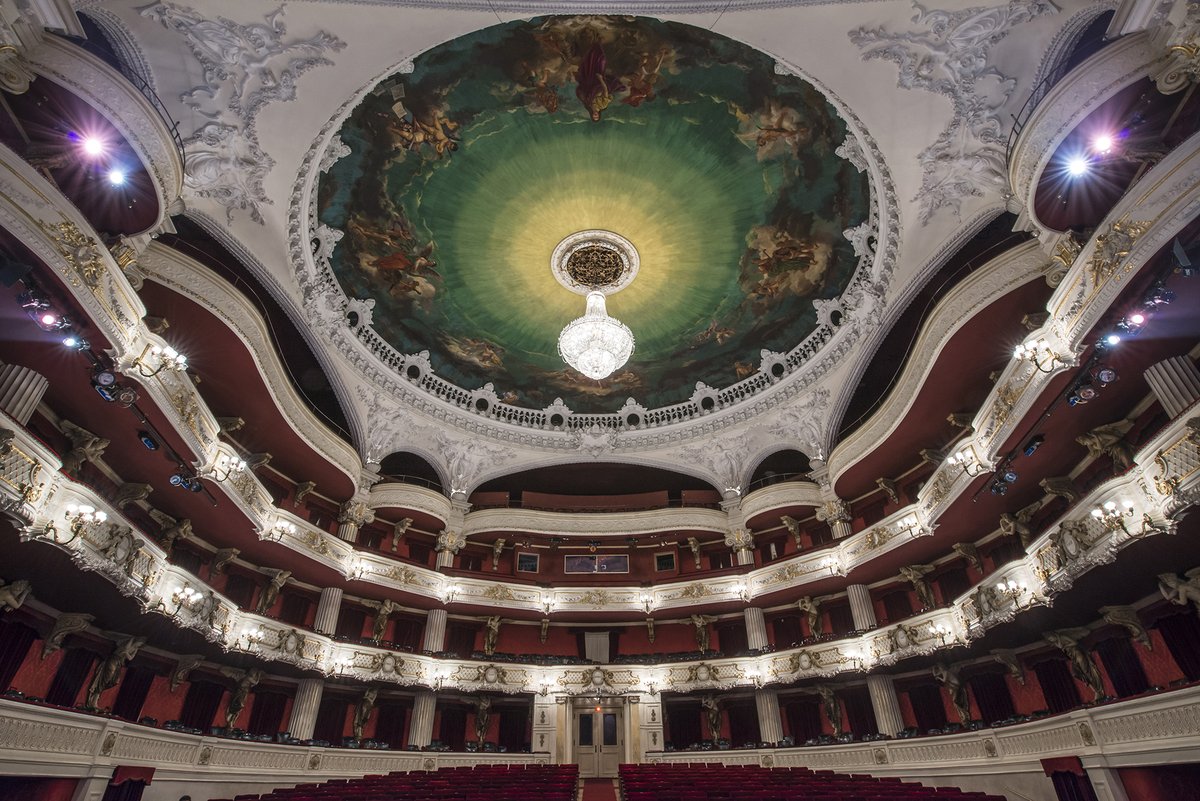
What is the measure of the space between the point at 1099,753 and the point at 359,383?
21.5 metres

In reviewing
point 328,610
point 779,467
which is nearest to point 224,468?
point 328,610

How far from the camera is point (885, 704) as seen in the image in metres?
16.8

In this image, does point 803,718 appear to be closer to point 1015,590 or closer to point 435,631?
point 1015,590

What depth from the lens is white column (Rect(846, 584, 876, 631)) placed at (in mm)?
18172

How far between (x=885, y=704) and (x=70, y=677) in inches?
798

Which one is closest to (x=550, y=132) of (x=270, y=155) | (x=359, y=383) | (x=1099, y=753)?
(x=270, y=155)

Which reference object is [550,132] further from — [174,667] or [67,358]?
[174,667]

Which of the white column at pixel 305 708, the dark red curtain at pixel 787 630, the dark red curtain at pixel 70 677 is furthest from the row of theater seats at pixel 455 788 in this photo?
the dark red curtain at pixel 787 630

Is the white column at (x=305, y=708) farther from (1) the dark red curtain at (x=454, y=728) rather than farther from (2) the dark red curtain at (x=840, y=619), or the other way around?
(2) the dark red curtain at (x=840, y=619)

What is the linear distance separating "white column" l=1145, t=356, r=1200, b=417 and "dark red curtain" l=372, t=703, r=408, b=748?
2094cm

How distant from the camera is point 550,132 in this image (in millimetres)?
16422

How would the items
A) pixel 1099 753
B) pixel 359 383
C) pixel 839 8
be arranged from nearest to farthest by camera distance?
pixel 1099 753 → pixel 839 8 → pixel 359 383

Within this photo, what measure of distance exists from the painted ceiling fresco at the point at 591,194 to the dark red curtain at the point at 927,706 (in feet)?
39.5

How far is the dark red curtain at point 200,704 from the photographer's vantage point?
49.4 ft
